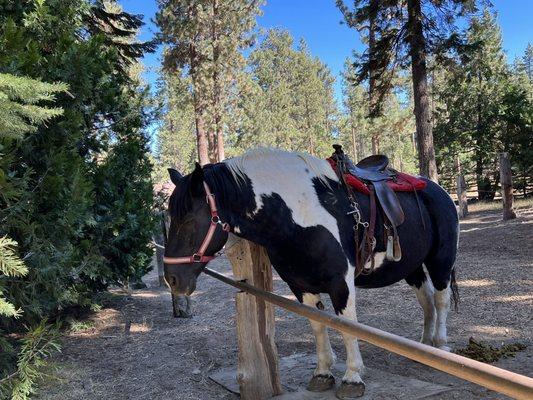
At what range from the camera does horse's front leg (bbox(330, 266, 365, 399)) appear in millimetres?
2904

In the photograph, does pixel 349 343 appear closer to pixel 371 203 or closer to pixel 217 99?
pixel 371 203

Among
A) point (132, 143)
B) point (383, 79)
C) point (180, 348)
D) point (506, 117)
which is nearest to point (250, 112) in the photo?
point (506, 117)

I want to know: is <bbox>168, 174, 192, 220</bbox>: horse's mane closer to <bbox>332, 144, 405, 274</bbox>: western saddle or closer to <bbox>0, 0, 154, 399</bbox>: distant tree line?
<bbox>0, 0, 154, 399</bbox>: distant tree line

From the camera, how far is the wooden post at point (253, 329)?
3.13m

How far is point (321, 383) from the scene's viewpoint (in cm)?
322

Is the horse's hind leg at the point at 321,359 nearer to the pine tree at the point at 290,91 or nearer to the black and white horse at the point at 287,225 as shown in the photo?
the black and white horse at the point at 287,225

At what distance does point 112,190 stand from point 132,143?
2.74ft

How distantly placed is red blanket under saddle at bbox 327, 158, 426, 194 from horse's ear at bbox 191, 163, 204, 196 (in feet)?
3.55

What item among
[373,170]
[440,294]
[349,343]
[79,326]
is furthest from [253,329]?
[79,326]

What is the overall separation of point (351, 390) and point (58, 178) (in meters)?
2.75

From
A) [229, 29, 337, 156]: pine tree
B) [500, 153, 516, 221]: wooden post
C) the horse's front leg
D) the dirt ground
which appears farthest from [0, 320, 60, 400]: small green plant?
[229, 29, 337, 156]: pine tree

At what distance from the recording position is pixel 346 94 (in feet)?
163

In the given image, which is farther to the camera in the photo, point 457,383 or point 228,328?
point 228,328

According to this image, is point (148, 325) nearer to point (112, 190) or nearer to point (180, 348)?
point (180, 348)
